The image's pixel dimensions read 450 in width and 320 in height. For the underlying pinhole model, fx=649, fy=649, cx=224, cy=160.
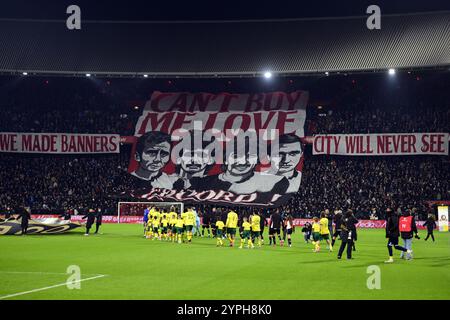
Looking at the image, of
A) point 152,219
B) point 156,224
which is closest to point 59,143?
point 152,219

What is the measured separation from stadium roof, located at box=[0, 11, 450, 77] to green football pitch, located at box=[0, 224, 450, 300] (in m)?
29.3

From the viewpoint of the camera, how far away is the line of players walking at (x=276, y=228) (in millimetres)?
27203

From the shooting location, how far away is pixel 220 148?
65.2m

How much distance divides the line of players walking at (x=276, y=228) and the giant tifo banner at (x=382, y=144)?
2049 centimetres

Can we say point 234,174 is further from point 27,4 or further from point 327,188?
point 27,4

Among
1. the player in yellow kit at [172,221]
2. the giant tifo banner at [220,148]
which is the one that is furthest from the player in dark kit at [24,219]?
the giant tifo banner at [220,148]

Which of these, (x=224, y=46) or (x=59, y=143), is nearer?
(x=224, y=46)

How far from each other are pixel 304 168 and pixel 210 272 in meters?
43.5

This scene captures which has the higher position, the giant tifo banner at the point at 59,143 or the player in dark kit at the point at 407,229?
the giant tifo banner at the point at 59,143

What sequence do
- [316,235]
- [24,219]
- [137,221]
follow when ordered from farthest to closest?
[137,221] < [24,219] < [316,235]

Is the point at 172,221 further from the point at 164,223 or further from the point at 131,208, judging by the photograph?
the point at 131,208

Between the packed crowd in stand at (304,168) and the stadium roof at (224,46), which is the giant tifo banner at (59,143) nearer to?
the packed crowd in stand at (304,168)

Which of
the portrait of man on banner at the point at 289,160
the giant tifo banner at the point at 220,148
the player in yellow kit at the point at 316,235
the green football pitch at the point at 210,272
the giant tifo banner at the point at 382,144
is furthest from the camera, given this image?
the giant tifo banner at the point at 220,148

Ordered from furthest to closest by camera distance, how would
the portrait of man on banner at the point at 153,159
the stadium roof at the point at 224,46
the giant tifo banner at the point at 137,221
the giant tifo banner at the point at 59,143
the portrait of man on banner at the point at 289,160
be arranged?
the giant tifo banner at the point at 59,143 → the portrait of man on banner at the point at 153,159 → the portrait of man on banner at the point at 289,160 → the stadium roof at the point at 224,46 → the giant tifo banner at the point at 137,221
